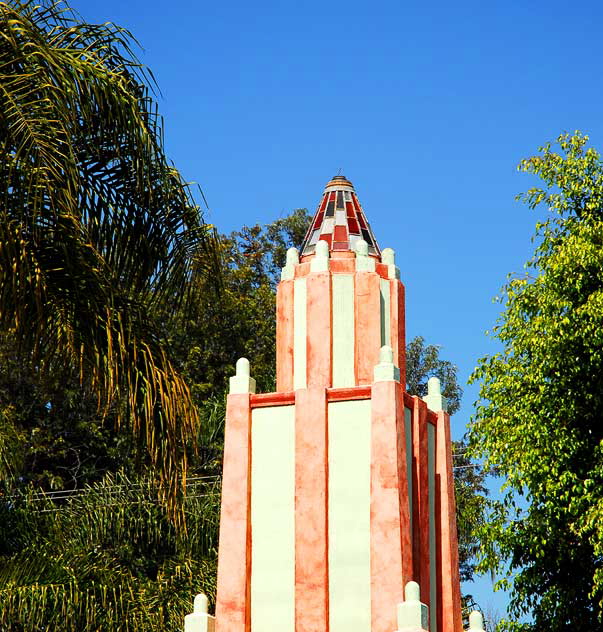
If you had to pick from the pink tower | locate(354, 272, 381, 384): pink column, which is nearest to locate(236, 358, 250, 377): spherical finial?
the pink tower

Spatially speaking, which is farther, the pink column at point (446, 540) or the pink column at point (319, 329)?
the pink column at point (446, 540)

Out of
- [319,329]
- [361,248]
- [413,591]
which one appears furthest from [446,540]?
[361,248]

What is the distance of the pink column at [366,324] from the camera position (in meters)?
14.1

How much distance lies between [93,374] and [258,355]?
21646mm

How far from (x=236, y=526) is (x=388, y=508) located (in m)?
1.87

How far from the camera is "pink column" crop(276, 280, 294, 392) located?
1434 centimetres

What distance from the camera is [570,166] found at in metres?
18.6

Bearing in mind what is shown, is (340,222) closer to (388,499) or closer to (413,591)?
(388,499)

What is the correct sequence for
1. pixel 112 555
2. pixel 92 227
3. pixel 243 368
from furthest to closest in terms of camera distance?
1. pixel 112 555
2. pixel 243 368
3. pixel 92 227


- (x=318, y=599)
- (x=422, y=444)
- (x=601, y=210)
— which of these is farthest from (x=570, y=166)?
(x=318, y=599)

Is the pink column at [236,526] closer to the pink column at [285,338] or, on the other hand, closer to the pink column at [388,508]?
the pink column at [285,338]

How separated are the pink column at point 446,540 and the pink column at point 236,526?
2.33 meters

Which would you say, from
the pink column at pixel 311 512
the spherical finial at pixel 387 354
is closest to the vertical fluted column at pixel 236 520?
the pink column at pixel 311 512

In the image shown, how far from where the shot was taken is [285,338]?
14516 mm
